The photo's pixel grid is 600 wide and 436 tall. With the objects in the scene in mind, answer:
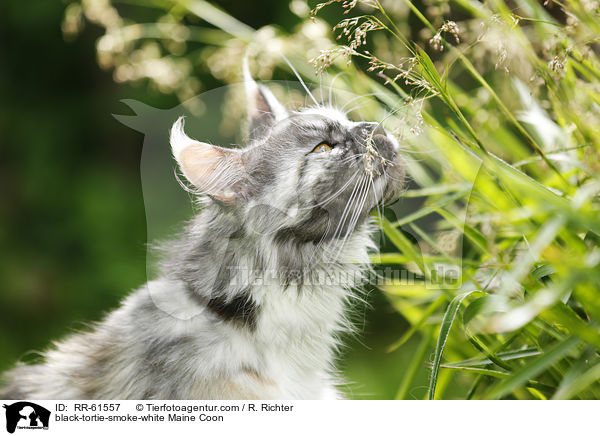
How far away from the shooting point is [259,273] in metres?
0.87

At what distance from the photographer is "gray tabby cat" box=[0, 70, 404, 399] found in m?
0.84

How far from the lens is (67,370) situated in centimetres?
98

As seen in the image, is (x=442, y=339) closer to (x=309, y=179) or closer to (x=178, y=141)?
(x=309, y=179)

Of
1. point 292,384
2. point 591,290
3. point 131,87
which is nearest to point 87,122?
point 131,87

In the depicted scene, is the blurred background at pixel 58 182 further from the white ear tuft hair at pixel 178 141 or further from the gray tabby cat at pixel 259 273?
the white ear tuft hair at pixel 178 141

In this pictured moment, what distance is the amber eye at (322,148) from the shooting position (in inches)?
33.6

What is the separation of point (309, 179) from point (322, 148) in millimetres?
58

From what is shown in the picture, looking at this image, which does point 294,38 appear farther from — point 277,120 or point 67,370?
point 67,370

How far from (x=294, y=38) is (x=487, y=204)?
1.66 ft
